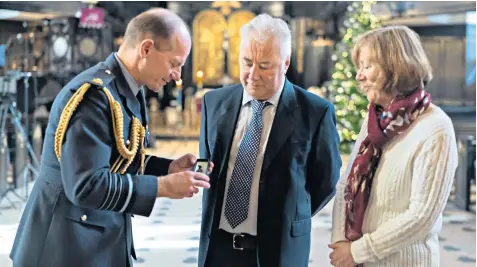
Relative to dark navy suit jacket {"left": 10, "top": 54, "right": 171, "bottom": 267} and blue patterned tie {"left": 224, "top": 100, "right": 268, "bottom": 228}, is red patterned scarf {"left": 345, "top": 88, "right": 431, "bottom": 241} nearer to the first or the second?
blue patterned tie {"left": 224, "top": 100, "right": 268, "bottom": 228}

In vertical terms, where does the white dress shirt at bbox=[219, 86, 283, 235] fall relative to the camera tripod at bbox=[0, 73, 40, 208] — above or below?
above

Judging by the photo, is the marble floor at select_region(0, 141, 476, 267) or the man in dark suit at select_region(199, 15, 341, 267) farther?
the marble floor at select_region(0, 141, 476, 267)

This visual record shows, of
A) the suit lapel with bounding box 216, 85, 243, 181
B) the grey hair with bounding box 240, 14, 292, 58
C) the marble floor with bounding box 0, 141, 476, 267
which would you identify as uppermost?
the grey hair with bounding box 240, 14, 292, 58

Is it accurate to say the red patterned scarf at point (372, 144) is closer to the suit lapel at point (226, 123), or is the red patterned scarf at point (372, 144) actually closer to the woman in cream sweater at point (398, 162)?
the woman in cream sweater at point (398, 162)

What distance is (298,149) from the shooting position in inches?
81.2

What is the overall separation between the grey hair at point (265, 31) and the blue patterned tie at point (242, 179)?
1.07ft

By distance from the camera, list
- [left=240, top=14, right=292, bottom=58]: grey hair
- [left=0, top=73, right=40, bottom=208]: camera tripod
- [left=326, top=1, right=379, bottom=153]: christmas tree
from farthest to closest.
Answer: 1. [left=326, top=1, right=379, bottom=153]: christmas tree
2. [left=0, top=73, right=40, bottom=208]: camera tripod
3. [left=240, top=14, right=292, bottom=58]: grey hair

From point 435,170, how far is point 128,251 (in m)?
1.04

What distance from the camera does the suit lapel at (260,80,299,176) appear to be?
2049 millimetres

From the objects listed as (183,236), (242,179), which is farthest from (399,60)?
(183,236)

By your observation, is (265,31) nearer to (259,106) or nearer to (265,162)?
(259,106)

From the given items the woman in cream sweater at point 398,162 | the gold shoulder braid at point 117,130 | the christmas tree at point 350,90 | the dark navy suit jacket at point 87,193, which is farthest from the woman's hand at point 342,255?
the christmas tree at point 350,90

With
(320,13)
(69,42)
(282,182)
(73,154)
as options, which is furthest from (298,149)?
(320,13)

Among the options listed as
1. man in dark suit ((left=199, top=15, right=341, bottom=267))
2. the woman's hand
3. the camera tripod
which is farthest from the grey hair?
the camera tripod
